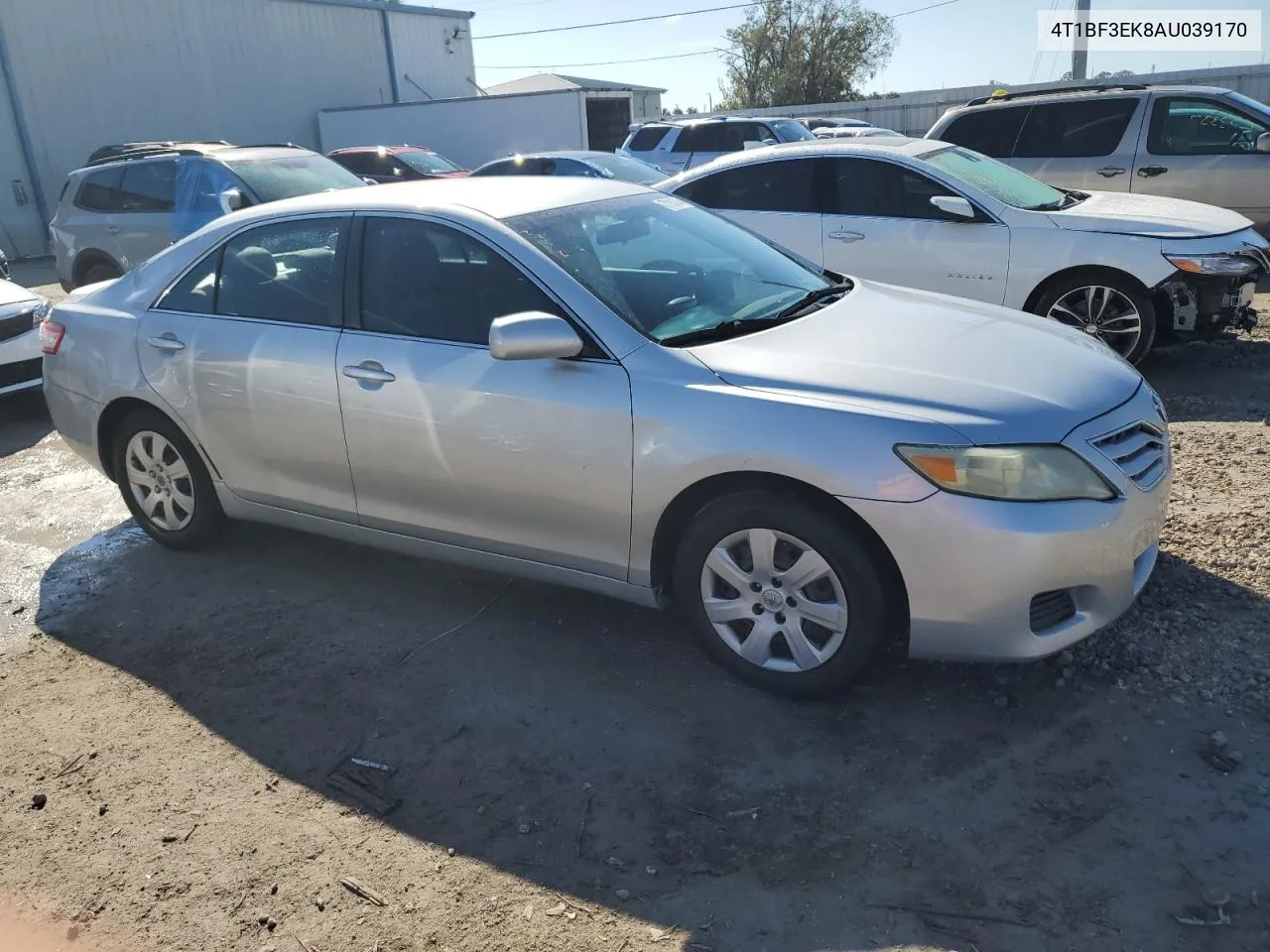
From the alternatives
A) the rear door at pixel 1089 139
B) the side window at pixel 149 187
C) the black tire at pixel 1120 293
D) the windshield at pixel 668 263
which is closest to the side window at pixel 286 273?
the windshield at pixel 668 263

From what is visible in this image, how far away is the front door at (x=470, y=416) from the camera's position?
3514 millimetres

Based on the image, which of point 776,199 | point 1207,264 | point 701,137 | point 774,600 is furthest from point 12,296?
point 701,137

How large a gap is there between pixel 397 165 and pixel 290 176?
8439 mm

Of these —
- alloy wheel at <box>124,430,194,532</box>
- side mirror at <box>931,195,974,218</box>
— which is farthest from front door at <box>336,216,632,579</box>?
side mirror at <box>931,195,974,218</box>

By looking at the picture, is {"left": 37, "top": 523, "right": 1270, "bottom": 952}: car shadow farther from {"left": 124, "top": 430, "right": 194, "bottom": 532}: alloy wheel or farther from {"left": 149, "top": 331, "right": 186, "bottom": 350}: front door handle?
{"left": 149, "top": 331, "right": 186, "bottom": 350}: front door handle

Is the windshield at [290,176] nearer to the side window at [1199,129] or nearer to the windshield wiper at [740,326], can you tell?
the windshield wiper at [740,326]

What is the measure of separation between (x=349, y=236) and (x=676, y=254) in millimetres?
1311

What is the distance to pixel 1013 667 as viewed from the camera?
356 centimetres

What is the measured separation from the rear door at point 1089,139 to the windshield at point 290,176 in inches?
269

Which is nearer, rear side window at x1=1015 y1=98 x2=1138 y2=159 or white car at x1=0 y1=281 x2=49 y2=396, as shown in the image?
white car at x1=0 y1=281 x2=49 y2=396

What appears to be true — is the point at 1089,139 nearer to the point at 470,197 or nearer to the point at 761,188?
the point at 761,188

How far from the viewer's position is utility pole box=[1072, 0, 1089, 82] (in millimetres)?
27172

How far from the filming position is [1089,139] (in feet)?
32.6

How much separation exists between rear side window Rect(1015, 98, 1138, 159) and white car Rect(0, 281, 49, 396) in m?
8.99
